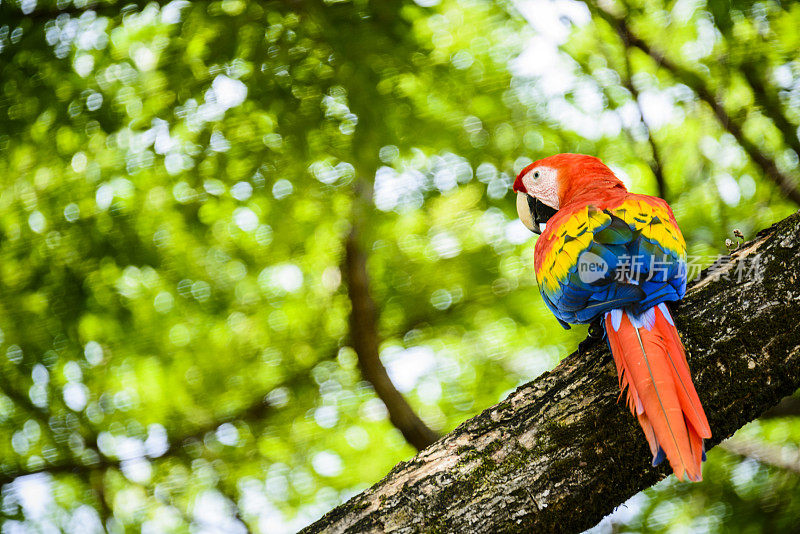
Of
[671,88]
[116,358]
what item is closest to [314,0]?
[671,88]

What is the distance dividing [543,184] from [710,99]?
46.8 inches

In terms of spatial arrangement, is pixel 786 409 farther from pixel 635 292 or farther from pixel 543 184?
pixel 635 292

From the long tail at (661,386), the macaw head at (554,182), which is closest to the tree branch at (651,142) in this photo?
the macaw head at (554,182)

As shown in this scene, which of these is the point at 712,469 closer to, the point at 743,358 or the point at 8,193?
the point at 743,358

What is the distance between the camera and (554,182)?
73.1 inches

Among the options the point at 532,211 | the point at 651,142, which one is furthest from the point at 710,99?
the point at 532,211

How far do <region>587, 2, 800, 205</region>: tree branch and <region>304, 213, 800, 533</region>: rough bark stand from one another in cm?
136

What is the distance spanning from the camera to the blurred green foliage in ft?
8.46

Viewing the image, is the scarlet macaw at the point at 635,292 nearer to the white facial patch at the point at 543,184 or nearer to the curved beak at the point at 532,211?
the white facial patch at the point at 543,184

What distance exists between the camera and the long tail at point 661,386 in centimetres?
113

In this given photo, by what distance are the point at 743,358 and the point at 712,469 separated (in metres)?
1.55

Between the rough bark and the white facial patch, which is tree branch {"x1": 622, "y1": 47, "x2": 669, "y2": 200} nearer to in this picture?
the white facial patch

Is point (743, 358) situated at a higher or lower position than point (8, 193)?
higher

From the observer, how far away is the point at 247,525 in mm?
2826
